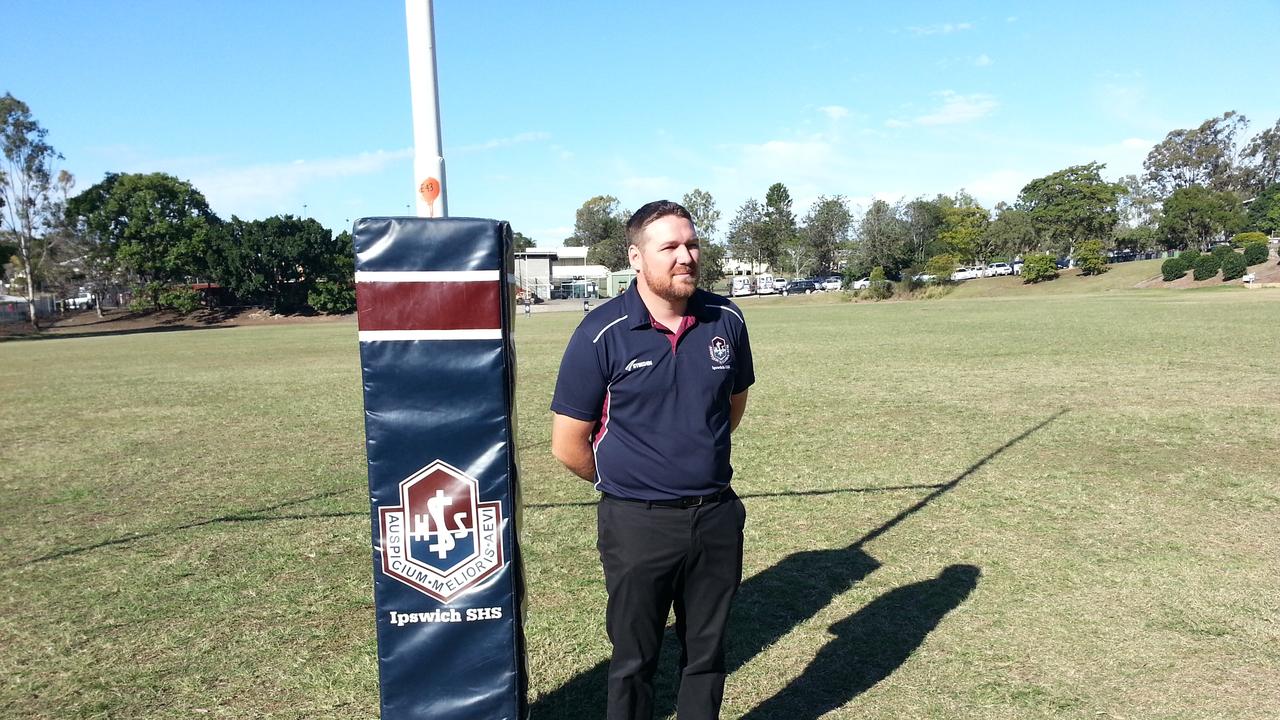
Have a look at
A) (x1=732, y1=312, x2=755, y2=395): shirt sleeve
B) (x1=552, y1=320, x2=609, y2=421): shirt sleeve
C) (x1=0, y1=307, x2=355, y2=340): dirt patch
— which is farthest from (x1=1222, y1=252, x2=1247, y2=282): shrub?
(x1=552, y1=320, x2=609, y2=421): shirt sleeve

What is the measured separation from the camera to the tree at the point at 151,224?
65.3m

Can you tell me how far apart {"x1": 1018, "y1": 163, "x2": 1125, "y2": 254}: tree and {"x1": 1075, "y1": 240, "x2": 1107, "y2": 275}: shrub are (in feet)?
63.3

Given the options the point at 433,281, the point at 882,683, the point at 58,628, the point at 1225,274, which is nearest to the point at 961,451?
the point at 882,683

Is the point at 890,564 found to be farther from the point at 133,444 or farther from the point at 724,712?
the point at 133,444

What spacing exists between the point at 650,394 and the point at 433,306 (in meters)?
0.80

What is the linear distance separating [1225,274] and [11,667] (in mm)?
61460

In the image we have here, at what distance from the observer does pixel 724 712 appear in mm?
3703

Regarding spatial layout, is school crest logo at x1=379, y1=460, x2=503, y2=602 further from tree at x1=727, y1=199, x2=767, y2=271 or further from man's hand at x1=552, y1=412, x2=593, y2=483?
tree at x1=727, y1=199, x2=767, y2=271

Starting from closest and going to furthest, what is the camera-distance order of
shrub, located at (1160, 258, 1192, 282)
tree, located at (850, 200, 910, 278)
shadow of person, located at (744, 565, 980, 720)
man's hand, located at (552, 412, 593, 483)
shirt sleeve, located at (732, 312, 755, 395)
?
1. man's hand, located at (552, 412, 593, 483)
2. shirt sleeve, located at (732, 312, 755, 395)
3. shadow of person, located at (744, 565, 980, 720)
4. shrub, located at (1160, 258, 1192, 282)
5. tree, located at (850, 200, 910, 278)

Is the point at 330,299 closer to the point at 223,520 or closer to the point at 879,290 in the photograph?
the point at 879,290

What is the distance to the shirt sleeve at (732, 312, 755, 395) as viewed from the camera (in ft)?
10.2

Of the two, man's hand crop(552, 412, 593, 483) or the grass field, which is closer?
man's hand crop(552, 412, 593, 483)

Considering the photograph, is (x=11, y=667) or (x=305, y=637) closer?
(x=11, y=667)

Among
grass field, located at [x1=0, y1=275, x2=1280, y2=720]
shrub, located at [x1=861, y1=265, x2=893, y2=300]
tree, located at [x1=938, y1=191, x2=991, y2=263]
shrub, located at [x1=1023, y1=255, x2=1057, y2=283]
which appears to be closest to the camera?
grass field, located at [x1=0, y1=275, x2=1280, y2=720]
